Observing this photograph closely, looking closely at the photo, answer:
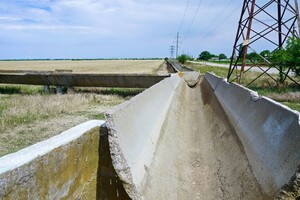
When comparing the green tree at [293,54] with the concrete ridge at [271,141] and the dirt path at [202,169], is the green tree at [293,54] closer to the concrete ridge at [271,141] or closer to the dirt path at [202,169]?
the dirt path at [202,169]

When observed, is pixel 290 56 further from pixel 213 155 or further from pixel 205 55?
pixel 205 55

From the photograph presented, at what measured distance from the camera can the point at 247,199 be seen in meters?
3.00

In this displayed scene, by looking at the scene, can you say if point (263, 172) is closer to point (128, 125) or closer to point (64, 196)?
point (128, 125)

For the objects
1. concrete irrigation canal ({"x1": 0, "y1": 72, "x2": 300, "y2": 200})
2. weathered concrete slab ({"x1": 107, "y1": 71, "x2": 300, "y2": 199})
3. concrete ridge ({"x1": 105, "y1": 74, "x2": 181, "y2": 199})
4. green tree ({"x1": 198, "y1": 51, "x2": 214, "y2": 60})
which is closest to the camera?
concrete irrigation canal ({"x1": 0, "y1": 72, "x2": 300, "y2": 200})

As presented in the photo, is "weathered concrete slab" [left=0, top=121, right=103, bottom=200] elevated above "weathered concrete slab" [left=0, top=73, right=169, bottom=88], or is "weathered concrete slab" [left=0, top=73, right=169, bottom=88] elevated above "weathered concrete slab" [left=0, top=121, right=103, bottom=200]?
"weathered concrete slab" [left=0, top=121, right=103, bottom=200]

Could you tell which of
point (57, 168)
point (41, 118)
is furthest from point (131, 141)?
point (41, 118)

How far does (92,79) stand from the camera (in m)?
13.3

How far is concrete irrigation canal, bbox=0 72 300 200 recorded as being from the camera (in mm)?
1801

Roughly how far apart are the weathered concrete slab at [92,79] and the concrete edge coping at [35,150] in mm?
10459

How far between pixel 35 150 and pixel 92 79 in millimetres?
11663

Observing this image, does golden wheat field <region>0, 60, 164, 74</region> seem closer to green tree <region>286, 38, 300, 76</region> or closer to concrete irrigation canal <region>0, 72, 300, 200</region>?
green tree <region>286, 38, 300, 76</region>

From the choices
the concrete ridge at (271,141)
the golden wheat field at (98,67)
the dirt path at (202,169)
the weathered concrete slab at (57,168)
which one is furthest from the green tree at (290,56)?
the golden wheat field at (98,67)

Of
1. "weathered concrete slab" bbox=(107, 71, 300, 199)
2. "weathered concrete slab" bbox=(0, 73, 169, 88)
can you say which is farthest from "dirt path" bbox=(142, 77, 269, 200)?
"weathered concrete slab" bbox=(0, 73, 169, 88)

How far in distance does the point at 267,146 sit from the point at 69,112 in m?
6.40
